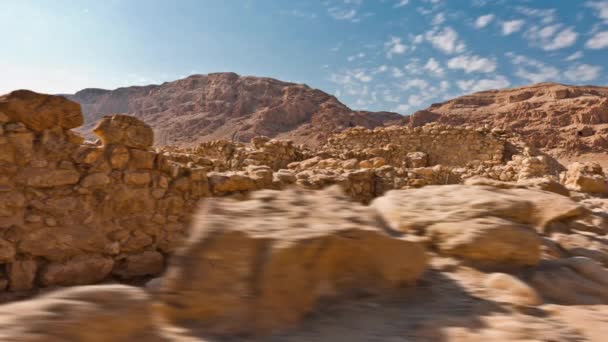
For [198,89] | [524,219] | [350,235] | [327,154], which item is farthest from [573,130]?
[198,89]

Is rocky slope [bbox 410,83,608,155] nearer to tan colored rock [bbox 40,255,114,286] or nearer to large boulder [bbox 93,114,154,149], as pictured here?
large boulder [bbox 93,114,154,149]

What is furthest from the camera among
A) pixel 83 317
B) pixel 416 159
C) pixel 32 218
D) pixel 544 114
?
pixel 544 114

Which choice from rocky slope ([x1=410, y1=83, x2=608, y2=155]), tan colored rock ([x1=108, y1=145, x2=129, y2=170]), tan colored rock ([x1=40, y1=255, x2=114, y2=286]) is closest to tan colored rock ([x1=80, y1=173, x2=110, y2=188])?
tan colored rock ([x1=108, y1=145, x2=129, y2=170])

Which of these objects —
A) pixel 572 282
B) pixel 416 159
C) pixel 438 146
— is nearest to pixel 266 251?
pixel 572 282

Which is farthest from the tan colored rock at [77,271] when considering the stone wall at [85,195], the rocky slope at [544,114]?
the rocky slope at [544,114]

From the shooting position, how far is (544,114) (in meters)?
25.8

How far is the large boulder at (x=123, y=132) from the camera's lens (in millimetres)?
4473

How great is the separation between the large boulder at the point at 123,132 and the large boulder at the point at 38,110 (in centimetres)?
33

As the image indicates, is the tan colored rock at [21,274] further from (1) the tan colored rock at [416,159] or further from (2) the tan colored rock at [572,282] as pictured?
(1) the tan colored rock at [416,159]

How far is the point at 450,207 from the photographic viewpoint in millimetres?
2426

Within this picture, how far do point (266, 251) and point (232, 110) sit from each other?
1829 inches

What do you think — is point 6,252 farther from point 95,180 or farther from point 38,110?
point 38,110

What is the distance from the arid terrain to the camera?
1473mm

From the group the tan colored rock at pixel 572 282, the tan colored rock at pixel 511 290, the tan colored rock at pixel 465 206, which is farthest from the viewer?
the tan colored rock at pixel 465 206
